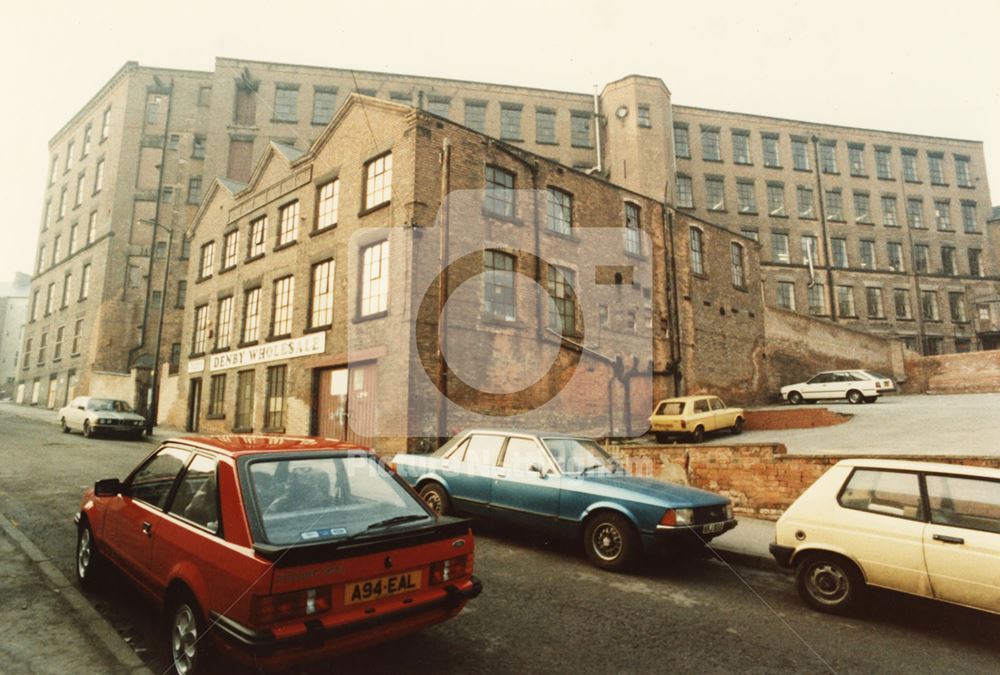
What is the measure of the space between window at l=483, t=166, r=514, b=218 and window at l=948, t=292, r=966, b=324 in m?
39.0

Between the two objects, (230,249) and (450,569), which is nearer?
(450,569)

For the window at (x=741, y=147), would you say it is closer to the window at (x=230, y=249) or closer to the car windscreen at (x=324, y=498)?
the window at (x=230, y=249)

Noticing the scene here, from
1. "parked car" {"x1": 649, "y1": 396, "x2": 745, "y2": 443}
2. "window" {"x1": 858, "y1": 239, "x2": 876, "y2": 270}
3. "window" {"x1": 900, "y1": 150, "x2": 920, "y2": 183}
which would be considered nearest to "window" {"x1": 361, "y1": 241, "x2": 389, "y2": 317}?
"parked car" {"x1": 649, "y1": 396, "x2": 745, "y2": 443}

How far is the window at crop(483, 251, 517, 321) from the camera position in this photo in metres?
14.8

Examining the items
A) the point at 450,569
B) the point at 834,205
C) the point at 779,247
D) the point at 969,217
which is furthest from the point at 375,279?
the point at 969,217

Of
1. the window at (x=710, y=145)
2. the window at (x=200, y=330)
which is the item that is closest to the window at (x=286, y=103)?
the window at (x=200, y=330)

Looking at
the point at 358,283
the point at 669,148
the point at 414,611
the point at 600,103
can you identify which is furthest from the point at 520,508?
the point at 600,103

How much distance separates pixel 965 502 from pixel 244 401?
19077mm

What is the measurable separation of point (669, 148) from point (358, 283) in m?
25.4

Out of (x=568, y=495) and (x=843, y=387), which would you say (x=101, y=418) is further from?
(x=843, y=387)

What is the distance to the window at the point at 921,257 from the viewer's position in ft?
127

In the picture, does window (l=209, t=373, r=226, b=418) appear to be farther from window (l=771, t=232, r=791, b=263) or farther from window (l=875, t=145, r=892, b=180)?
window (l=875, t=145, r=892, b=180)

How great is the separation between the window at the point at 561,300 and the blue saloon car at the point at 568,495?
9.52 metres

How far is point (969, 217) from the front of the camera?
40906 mm
